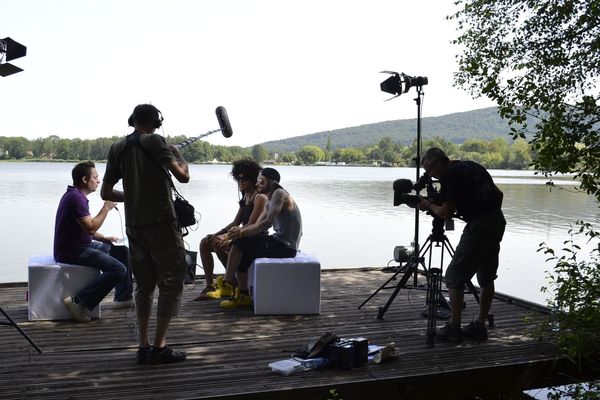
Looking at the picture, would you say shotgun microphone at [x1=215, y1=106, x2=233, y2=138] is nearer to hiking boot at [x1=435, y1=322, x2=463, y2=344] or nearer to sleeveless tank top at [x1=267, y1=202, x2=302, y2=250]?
sleeveless tank top at [x1=267, y1=202, x2=302, y2=250]

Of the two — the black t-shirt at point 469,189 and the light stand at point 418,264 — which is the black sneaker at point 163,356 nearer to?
the light stand at point 418,264

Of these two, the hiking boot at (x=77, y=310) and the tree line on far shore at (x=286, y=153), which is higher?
the tree line on far shore at (x=286, y=153)

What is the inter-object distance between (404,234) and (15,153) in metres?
18.6

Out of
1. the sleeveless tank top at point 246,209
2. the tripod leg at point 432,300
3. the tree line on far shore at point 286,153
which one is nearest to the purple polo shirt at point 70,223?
the sleeveless tank top at point 246,209

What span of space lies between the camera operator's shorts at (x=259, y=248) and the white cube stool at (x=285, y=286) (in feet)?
0.62

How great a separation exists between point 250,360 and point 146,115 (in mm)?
1614

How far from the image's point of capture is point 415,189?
191 inches

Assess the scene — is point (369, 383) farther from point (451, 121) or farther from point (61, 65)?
point (451, 121)

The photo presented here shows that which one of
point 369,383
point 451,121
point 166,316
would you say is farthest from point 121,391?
point 451,121

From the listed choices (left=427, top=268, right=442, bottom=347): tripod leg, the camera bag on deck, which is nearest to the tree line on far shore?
(left=427, top=268, right=442, bottom=347): tripod leg

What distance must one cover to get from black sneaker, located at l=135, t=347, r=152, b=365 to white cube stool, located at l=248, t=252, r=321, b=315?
1.37m

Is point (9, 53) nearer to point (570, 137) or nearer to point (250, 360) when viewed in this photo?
point (250, 360)

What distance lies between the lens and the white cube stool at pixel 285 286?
501 cm

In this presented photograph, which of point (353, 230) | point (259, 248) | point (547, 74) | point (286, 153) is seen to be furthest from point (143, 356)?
point (286, 153)
